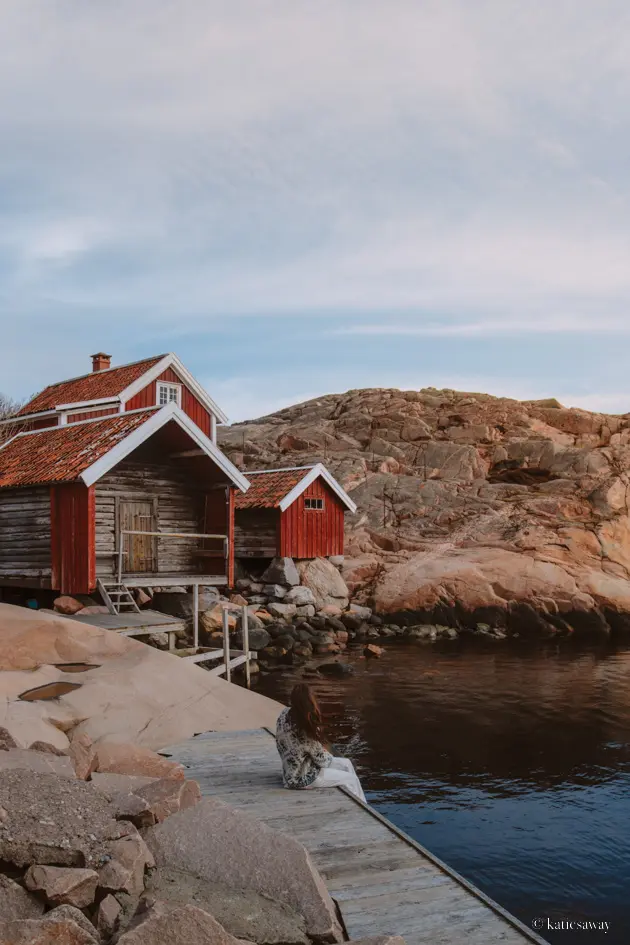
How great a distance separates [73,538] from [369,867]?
1556 cm

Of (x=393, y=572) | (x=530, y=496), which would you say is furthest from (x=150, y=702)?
(x=530, y=496)

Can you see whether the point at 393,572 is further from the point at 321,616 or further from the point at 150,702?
the point at 150,702

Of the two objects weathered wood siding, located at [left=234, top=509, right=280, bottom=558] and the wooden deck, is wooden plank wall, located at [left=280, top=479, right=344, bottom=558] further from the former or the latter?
the wooden deck

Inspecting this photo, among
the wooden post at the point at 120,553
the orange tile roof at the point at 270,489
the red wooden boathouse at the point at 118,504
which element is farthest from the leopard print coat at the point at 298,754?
the orange tile roof at the point at 270,489

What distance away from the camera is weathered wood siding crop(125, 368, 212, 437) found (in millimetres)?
31266

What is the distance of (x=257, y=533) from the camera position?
30.2 metres

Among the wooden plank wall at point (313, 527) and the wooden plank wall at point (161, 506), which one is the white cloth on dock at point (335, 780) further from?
the wooden plank wall at point (313, 527)

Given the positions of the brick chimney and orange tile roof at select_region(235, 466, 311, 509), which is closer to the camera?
orange tile roof at select_region(235, 466, 311, 509)

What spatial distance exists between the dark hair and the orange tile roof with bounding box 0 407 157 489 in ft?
41.6

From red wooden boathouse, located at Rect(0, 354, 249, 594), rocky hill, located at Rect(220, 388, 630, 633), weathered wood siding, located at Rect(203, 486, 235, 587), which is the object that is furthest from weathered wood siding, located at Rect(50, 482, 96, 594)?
rocky hill, located at Rect(220, 388, 630, 633)

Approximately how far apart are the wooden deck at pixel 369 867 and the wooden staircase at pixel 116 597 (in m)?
10.9

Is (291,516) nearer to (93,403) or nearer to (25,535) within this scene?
(93,403)

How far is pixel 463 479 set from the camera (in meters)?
41.1

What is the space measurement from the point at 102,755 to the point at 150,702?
11.1 feet
